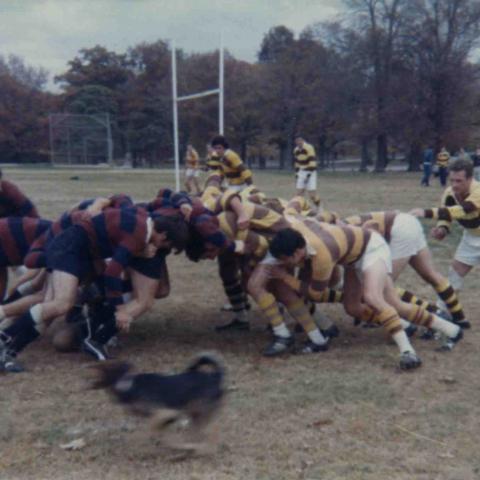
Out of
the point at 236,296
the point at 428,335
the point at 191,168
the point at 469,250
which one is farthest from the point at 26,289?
the point at 191,168

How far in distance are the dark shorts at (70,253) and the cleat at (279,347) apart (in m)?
1.58

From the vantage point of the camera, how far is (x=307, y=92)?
169 feet

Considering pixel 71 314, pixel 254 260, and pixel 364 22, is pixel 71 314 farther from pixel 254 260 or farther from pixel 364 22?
pixel 364 22

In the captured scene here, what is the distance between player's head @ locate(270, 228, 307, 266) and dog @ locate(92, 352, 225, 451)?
5.01ft

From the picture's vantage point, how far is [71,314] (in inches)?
254

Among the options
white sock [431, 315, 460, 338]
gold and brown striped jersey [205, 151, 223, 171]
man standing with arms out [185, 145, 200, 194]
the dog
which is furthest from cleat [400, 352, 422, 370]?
man standing with arms out [185, 145, 200, 194]

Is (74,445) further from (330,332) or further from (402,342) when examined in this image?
(330,332)

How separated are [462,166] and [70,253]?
341 cm

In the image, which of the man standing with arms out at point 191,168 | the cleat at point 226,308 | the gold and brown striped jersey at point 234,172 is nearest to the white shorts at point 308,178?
the gold and brown striped jersey at point 234,172

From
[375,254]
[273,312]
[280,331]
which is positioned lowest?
[280,331]

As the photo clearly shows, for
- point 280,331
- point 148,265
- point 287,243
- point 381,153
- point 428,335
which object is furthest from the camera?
point 381,153

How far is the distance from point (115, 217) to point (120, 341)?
136 centimetres

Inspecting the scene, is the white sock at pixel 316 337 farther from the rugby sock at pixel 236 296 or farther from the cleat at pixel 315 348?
the rugby sock at pixel 236 296

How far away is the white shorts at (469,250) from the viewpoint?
672 cm
